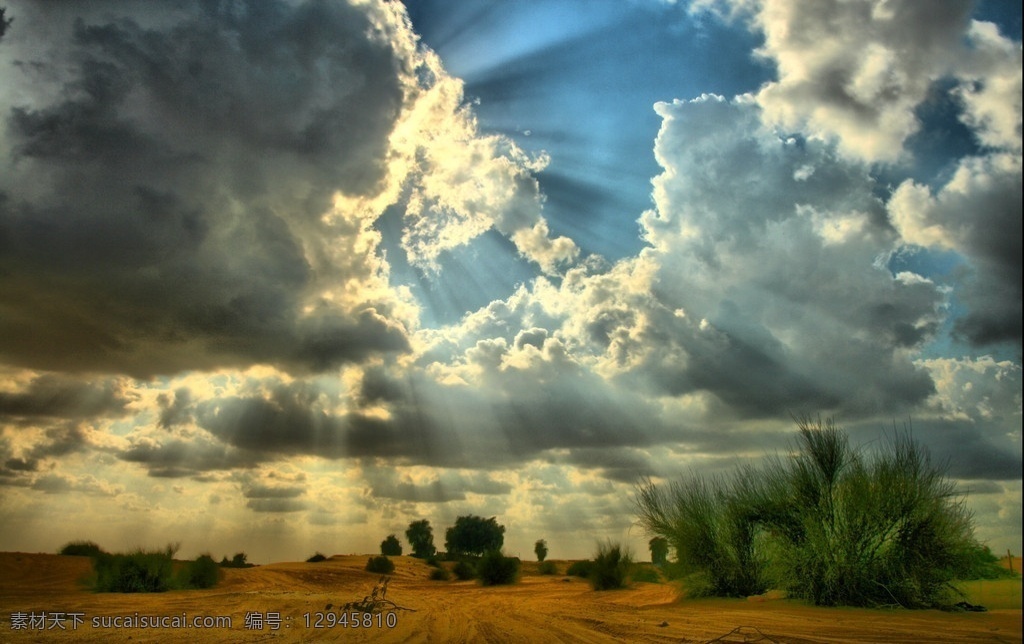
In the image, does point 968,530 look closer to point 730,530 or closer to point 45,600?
point 730,530

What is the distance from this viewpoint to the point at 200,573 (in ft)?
82.9

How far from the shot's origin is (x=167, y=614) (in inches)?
585

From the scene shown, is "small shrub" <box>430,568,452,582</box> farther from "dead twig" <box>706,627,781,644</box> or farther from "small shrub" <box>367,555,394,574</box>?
"dead twig" <box>706,627,781,644</box>

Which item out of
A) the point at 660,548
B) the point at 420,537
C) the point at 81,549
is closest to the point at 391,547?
the point at 420,537

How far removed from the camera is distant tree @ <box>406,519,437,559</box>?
58.3 meters

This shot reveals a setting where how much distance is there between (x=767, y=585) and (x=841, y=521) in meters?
3.48

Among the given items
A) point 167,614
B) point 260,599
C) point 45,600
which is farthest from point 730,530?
point 45,600

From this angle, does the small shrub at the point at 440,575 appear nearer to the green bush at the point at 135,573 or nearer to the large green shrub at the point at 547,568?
the large green shrub at the point at 547,568

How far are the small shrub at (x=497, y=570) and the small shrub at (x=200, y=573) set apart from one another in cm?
1086

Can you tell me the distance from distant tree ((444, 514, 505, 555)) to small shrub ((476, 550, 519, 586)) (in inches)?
1066

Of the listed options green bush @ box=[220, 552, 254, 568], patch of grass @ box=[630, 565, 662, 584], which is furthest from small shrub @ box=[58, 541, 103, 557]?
patch of grass @ box=[630, 565, 662, 584]

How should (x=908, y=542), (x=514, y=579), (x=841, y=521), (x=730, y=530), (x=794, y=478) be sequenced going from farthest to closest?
(x=514, y=579) → (x=730, y=530) → (x=794, y=478) → (x=841, y=521) → (x=908, y=542)

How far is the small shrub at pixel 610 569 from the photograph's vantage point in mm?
27109

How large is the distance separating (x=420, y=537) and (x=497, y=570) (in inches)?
1247
